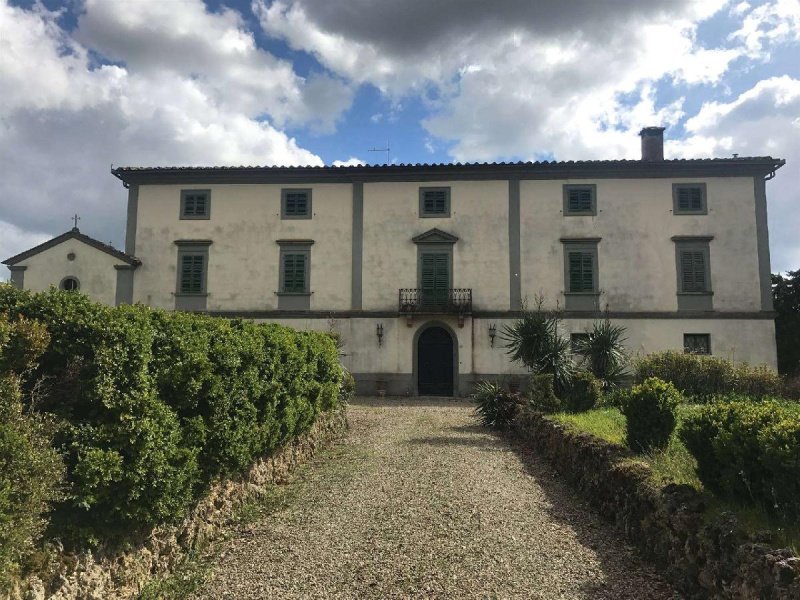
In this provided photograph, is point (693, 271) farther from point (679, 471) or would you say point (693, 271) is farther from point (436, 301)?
point (679, 471)

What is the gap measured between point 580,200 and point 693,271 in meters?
5.22

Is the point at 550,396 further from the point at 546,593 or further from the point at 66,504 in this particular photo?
the point at 66,504

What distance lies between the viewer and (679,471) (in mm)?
6273

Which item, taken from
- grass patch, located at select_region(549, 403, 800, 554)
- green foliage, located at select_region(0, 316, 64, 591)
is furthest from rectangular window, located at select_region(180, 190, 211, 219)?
green foliage, located at select_region(0, 316, 64, 591)

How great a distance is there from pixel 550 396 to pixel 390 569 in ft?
25.9

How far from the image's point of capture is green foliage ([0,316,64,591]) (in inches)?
134

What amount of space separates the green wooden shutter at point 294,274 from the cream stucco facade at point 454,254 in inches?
1.7

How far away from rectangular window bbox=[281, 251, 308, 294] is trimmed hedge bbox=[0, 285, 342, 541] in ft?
55.9

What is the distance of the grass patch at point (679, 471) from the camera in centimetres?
414

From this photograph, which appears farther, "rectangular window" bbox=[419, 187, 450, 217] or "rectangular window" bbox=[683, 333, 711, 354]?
"rectangular window" bbox=[419, 187, 450, 217]

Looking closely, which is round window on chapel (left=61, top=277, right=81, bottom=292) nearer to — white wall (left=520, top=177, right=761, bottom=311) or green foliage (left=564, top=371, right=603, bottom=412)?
white wall (left=520, top=177, right=761, bottom=311)

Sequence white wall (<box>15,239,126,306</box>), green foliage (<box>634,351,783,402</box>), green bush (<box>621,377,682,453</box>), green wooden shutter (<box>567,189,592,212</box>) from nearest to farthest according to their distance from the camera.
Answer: green bush (<box>621,377,682,453</box>) < green foliage (<box>634,351,783,402</box>) < white wall (<box>15,239,126,306</box>) < green wooden shutter (<box>567,189,592,212</box>)

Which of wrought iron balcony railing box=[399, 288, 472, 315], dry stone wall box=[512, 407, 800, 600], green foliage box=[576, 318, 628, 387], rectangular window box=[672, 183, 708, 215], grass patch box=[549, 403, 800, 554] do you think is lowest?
dry stone wall box=[512, 407, 800, 600]

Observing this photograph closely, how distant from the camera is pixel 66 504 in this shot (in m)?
4.16
